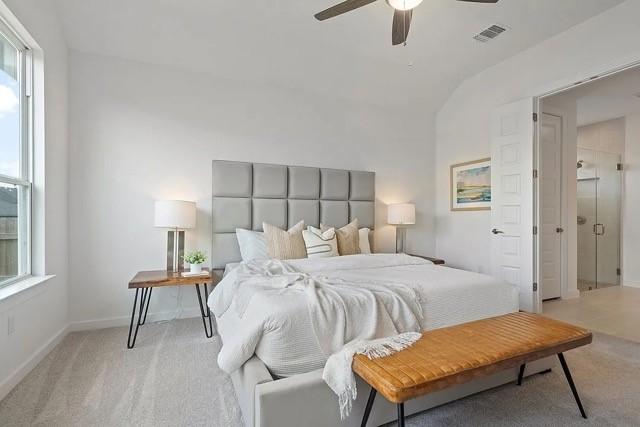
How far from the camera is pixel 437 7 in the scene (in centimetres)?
292

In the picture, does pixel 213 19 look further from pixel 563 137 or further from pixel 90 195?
pixel 563 137

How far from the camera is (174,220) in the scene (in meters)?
3.01

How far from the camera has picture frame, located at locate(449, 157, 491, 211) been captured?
4113 millimetres

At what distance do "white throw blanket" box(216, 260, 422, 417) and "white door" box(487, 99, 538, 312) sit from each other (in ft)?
7.41

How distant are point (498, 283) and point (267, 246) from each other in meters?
2.12

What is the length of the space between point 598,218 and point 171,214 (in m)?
6.69

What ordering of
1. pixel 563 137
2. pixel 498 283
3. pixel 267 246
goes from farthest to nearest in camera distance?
pixel 563 137 < pixel 267 246 < pixel 498 283

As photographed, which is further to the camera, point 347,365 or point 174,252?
point 174,252

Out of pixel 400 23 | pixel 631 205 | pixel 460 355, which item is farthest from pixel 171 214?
pixel 631 205

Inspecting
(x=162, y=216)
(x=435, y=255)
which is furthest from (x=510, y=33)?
(x=162, y=216)

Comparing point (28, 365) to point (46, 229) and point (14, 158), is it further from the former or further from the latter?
point (14, 158)

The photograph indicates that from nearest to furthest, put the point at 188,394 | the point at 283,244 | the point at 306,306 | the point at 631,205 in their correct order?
the point at 306,306 → the point at 188,394 → the point at 283,244 → the point at 631,205

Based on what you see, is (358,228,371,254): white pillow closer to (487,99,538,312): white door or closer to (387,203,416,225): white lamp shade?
(387,203,416,225): white lamp shade

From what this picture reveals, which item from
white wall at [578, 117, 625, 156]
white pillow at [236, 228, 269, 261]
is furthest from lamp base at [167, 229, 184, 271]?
white wall at [578, 117, 625, 156]
